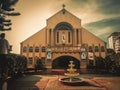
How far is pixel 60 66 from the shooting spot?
33906 millimetres

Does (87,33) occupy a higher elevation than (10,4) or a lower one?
higher

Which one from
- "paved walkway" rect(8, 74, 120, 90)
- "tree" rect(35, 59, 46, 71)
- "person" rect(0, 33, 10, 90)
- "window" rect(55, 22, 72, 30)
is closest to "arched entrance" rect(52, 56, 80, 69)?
"tree" rect(35, 59, 46, 71)

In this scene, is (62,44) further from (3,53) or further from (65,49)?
(3,53)

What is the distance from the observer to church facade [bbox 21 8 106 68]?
3158cm

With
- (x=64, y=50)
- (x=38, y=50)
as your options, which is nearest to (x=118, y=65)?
(x=64, y=50)

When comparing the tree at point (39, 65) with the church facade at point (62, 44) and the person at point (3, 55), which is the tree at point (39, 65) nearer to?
the church facade at point (62, 44)

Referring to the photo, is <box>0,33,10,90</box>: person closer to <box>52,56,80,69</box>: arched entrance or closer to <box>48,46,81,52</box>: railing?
<box>48,46,81,52</box>: railing

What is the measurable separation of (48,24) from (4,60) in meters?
29.6

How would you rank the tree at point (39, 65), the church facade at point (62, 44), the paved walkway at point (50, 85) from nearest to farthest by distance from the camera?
1. the paved walkway at point (50, 85)
2. the tree at point (39, 65)
3. the church facade at point (62, 44)

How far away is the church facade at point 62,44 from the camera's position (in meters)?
31.6

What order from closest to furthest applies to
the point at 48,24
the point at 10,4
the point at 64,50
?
the point at 10,4 → the point at 64,50 → the point at 48,24

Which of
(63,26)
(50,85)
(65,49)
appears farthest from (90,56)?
(50,85)

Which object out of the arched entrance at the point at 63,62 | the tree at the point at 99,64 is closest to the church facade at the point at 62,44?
the arched entrance at the point at 63,62

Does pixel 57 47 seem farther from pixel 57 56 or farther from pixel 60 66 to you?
pixel 60 66
